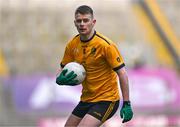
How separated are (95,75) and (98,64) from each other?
0.13 metres

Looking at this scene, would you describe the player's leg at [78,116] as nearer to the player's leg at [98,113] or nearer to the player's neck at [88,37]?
the player's leg at [98,113]

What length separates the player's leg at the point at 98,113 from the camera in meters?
7.04

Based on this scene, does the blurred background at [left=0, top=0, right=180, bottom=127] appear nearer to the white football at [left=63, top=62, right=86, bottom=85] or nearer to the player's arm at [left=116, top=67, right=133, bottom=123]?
the player's arm at [left=116, top=67, right=133, bottom=123]

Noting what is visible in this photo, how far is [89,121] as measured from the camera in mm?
7031

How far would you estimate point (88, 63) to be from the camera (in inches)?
280

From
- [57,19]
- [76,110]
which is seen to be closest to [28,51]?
[57,19]

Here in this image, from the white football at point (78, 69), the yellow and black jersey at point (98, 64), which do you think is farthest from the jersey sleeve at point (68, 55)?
A: the white football at point (78, 69)

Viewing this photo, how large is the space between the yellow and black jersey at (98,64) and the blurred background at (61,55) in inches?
264

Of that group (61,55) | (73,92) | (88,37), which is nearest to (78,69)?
(88,37)

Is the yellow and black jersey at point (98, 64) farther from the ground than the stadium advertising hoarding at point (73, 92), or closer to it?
farther from the ground

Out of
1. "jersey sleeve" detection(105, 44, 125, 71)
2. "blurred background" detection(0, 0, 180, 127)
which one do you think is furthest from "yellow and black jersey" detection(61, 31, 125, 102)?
"blurred background" detection(0, 0, 180, 127)

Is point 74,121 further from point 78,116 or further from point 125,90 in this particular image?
point 125,90

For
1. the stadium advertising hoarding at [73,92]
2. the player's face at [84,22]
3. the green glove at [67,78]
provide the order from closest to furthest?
the player's face at [84,22], the green glove at [67,78], the stadium advertising hoarding at [73,92]

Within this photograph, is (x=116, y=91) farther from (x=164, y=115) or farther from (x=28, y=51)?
(x=28, y=51)
